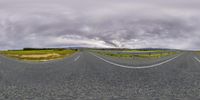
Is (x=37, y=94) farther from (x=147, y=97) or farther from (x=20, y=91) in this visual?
(x=147, y=97)

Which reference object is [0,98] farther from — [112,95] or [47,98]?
[112,95]

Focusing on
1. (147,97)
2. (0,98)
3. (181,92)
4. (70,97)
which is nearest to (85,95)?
(70,97)

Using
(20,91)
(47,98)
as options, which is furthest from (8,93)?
(47,98)

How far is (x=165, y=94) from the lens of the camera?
810cm

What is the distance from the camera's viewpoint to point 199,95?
25.9 feet

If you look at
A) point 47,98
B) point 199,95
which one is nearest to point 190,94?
point 199,95

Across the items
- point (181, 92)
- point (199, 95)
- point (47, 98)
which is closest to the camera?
point (47, 98)

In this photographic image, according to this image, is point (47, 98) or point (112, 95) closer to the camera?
point (47, 98)

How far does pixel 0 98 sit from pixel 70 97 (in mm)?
1584

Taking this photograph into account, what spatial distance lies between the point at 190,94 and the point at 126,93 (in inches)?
62.3

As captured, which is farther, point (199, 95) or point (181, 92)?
point (181, 92)

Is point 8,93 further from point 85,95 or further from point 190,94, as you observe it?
point 190,94

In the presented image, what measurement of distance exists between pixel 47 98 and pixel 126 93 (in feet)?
6.79

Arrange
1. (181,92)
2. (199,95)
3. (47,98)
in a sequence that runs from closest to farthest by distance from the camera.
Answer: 1. (47,98)
2. (199,95)
3. (181,92)
